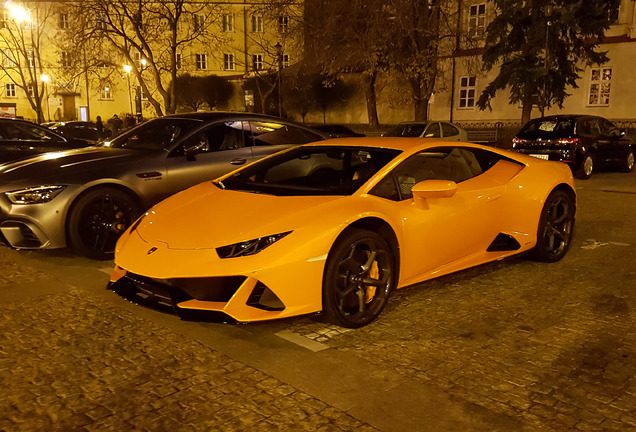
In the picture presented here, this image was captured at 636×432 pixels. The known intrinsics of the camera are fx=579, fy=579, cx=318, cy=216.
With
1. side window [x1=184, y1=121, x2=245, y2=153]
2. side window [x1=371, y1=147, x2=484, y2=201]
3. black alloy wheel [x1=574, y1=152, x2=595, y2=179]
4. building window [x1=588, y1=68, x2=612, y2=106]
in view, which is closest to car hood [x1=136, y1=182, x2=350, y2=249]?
side window [x1=371, y1=147, x2=484, y2=201]

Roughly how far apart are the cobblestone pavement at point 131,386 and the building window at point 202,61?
52753mm

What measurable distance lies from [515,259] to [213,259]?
3825mm

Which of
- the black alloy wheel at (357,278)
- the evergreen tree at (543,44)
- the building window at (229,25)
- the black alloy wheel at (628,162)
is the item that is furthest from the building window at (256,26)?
the black alloy wheel at (357,278)

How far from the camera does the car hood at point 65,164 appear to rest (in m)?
5.89

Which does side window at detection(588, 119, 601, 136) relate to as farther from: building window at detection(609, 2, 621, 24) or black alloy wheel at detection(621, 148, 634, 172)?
building window at detection(609, 2, 621, 24)

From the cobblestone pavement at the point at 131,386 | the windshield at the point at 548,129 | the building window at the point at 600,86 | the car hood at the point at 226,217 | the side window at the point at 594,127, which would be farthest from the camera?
the building window at the point at 600,86

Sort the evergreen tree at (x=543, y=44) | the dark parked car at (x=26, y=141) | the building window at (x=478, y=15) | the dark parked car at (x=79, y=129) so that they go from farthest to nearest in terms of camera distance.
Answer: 1. the building window at (x=478, y=15)
2. the dark parked car at (x=79, y=129)
3. the evergreen tree at (x=543, y=44)
4. the dark parked car at (x=26, y=141)

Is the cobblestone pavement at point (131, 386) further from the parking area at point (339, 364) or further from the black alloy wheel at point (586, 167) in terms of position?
the black alloy wheel at point (586, 167)

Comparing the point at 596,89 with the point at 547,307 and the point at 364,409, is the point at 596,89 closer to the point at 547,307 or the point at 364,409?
the point at 547,307

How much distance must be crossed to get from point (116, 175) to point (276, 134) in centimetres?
226

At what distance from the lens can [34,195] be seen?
5.75 meters

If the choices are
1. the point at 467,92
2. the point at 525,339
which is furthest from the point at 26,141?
the point at 467,92

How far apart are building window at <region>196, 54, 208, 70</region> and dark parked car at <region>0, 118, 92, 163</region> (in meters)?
45.7

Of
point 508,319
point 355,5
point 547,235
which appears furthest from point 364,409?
point 355,5
